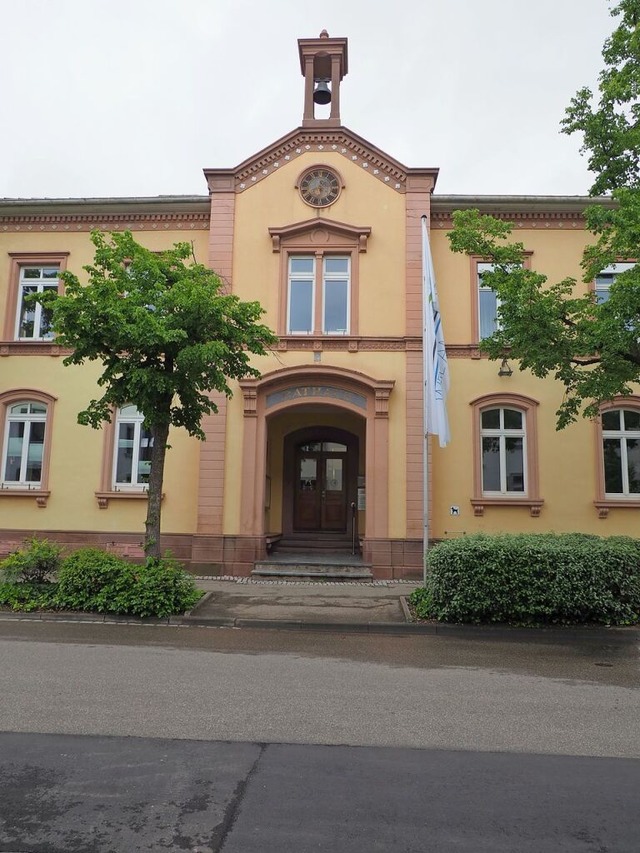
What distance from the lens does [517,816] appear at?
375 centimetres

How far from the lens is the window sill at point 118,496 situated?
15.6 meters

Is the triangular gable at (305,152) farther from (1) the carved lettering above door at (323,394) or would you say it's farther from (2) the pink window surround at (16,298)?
(1) the carved lettering above door at (323,394)

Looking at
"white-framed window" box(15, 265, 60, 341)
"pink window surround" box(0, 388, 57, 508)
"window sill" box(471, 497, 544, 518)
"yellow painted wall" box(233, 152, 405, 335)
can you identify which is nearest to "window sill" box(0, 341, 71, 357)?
"white-framed window" box(15, 265, 60, 341)

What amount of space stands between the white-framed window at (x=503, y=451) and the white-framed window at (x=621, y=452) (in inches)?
74.6

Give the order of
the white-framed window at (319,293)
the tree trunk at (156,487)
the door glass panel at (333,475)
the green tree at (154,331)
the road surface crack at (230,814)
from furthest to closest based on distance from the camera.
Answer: the door glass panel at (333,475)
the white-framed window at (319,293)
the tree trunk at (156,487)
the green tree at (154,331)
the road surface crack at (230,814)

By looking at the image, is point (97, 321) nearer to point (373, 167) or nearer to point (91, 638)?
point (91, 638)

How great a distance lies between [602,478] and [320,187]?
964 cm

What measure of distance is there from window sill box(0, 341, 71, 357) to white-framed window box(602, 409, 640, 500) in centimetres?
1319

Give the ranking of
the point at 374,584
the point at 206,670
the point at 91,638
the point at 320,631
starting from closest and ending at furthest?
1. the point at 206,670
2. the point at 91,638
3. the point at 320,631
4. the point at 374,584

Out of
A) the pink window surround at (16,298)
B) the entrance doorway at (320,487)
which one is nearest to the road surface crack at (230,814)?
the entrance doorway at (320,487)

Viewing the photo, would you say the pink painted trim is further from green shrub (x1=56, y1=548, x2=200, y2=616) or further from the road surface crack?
the road surface crack

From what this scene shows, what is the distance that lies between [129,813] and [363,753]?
5.63 feet

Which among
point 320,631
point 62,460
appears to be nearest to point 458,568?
point 320,631

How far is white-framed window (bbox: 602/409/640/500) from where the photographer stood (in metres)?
15.3
